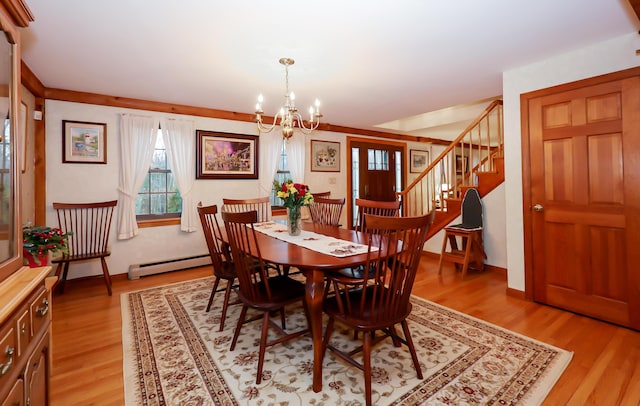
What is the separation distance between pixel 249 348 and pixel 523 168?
2.85 meters

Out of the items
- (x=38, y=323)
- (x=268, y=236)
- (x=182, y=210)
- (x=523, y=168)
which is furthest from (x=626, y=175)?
(x=182, y=210)

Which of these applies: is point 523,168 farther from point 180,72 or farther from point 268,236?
point 180,72

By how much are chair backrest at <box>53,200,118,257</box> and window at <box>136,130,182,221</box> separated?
44cm

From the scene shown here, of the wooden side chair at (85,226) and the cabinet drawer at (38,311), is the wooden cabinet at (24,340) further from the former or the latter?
the wooden side chair at (85,226)

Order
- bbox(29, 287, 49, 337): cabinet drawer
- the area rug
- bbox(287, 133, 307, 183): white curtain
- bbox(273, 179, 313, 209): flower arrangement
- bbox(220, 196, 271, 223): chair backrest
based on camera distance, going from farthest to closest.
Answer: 1. bbox(287, 133, 307, 183): white curtain
2. bbox(220, 196, 271, 223): chair backrest
3. bbox(273, 179, 313, 209): flower arrangement
4. the area rug
5. bbox(29, 287, 49, 337): cabinet drawer

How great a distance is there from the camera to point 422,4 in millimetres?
1821

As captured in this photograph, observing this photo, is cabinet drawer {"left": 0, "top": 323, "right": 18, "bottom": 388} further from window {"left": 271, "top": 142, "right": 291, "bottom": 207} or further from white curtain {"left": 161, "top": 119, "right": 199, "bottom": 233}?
window {"left": 271, "top": 142, "right": 291, "bottom": 207}

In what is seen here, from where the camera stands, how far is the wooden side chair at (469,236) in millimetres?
3641

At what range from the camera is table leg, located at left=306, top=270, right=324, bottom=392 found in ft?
5.49

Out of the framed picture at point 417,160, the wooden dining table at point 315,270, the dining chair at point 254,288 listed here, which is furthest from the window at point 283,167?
the wooden dining table at point 315,270

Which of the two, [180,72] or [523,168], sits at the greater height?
[180,72]

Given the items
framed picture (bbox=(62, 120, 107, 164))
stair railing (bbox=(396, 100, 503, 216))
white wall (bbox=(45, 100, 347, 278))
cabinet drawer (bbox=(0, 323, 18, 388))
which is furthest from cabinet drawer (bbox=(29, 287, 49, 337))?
stair railing (bbox=(396, 100, 503, 216))

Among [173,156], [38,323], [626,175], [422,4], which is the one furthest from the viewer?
[173,156]

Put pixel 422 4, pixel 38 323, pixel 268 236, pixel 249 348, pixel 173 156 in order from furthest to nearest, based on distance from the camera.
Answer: pixel 173 156 → pixel 268 236 → pixel 249 348 → pixel 422 4 → pixel 38 323
